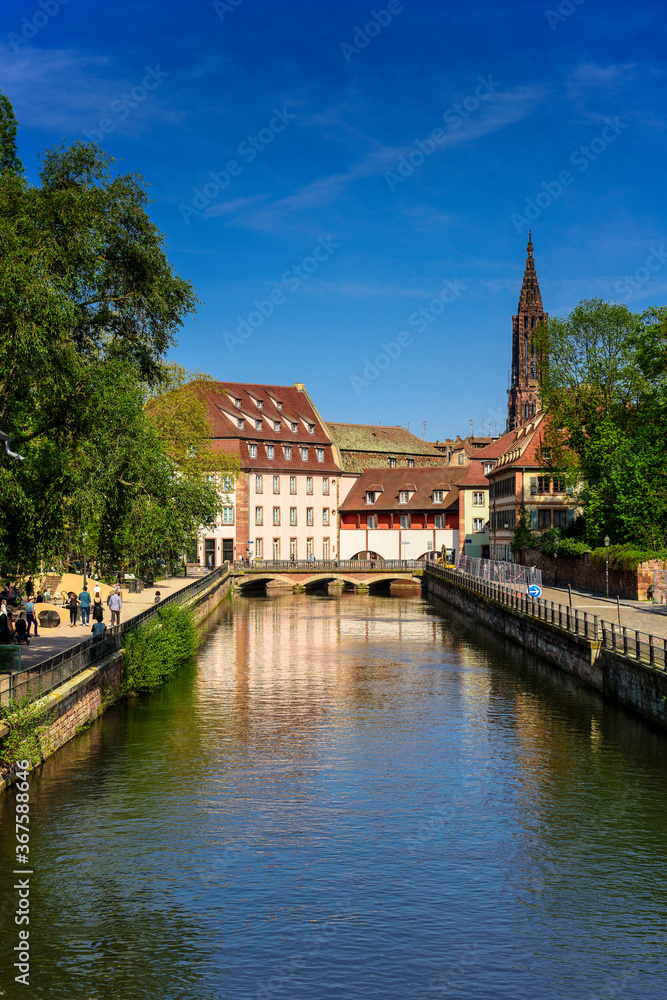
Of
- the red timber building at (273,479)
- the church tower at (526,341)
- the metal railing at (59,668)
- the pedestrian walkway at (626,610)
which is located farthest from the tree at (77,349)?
the church tower at (526,341)

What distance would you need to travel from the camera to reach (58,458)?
77.2 ft

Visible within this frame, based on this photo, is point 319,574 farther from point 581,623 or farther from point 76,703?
point 76,703

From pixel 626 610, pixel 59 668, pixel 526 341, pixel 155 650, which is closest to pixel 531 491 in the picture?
pixel 626 610

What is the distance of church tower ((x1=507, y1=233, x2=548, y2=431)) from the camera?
519 feet

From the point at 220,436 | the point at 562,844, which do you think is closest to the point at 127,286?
the point at 562,844

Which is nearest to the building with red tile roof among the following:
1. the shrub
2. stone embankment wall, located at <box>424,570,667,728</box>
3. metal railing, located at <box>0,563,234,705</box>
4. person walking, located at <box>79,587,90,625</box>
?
the shrub

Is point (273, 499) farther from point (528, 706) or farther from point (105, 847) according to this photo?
point (105, 847)

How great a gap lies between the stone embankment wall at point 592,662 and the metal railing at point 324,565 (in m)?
36.1

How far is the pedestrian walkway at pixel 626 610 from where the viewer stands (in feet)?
129

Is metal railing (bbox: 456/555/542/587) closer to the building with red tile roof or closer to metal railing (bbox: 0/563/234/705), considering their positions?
the building with red tile roof

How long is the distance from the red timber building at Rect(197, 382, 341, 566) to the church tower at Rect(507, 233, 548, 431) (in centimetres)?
5737

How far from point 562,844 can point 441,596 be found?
64467 mm

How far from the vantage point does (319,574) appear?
308 ft

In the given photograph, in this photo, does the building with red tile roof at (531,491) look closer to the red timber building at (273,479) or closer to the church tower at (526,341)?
the red timber building at (273,479)
